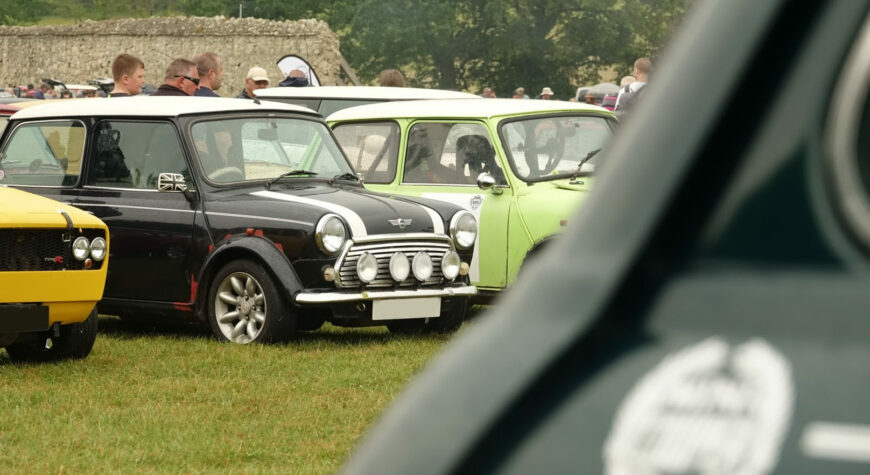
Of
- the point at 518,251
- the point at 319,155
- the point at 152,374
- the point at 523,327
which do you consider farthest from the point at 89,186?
the point at 523,327

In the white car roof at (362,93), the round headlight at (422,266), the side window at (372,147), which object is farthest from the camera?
the white car roof at (362,93)

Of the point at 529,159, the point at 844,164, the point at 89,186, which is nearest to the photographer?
the point at 844,164

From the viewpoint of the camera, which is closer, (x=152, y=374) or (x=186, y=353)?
(x=152, y=374)

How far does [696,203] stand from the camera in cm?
120

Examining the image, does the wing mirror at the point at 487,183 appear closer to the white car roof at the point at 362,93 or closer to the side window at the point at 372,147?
the side window at the point at 372,147

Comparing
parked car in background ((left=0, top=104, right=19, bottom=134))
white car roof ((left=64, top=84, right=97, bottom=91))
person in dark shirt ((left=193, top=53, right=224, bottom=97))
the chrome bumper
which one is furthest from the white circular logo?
white car roof ((left=64, top=84, right=97, bottom=91))

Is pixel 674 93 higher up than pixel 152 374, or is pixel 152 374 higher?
pixel 674 93

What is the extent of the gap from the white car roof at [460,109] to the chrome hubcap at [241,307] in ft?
7.87

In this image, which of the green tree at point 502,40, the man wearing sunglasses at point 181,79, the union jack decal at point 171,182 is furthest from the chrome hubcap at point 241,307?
the green tree at point 502,40

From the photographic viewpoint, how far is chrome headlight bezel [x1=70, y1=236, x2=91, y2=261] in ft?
27.8

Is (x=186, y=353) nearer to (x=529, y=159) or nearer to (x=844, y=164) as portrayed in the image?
(x=529, y=159)

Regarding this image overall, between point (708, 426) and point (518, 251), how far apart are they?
9.67 metres

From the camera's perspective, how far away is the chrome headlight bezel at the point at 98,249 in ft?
28.2

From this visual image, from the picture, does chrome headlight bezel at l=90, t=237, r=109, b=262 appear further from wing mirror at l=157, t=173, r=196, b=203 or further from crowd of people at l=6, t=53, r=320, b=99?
crowd of people at l=6, t=53, r=320, b=99
